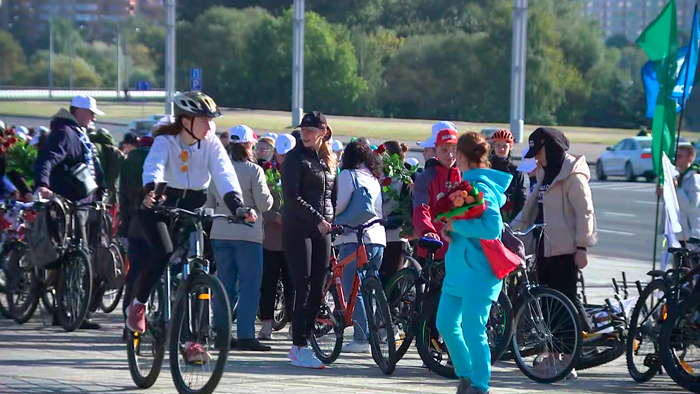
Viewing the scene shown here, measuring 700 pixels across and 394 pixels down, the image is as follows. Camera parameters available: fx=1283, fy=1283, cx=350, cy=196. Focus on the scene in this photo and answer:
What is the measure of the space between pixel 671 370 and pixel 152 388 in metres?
3.31

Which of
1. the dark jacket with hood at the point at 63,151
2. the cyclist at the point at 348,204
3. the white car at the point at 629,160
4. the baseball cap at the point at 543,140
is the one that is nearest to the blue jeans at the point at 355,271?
the cyclist at the point at 348,204

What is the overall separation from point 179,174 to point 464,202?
1.79 meters

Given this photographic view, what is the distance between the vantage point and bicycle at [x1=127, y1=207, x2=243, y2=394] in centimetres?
709

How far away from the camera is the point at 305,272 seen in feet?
30.5

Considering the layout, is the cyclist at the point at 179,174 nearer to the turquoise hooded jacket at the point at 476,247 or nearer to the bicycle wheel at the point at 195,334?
the bicycle wheel at the point at 195,334

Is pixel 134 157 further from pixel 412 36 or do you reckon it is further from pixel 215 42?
pixel 412 36

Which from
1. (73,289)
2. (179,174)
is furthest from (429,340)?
(73,289)

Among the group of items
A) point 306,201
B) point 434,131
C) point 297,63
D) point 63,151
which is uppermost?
point 297,63

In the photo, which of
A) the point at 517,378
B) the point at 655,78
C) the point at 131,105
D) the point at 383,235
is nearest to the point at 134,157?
the point at 383,235

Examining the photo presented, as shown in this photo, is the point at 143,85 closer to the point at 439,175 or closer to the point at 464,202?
the point at 439,175

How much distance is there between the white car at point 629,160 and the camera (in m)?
39.7

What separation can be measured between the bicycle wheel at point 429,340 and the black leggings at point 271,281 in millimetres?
2416

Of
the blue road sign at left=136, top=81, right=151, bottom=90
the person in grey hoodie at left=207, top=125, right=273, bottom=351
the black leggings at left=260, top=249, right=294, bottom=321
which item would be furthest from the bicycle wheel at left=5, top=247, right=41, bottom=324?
the blue road sign at left=136, top=81, right=151, bottom=90

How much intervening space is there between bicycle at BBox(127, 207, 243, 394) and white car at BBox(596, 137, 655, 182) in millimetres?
33200
